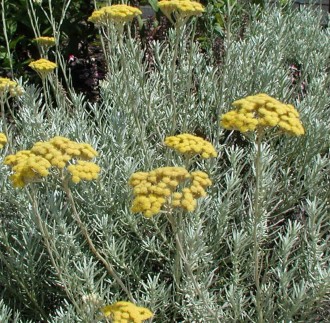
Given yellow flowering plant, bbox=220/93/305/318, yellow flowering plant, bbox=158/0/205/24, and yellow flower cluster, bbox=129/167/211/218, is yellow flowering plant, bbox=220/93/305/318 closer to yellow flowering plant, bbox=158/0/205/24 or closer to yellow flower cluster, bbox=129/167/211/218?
yellow flower cluster, bbox=129/167/211/218

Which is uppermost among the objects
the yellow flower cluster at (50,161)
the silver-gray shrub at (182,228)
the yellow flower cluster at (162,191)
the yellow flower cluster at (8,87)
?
the yellow flower cluster at (50,161)

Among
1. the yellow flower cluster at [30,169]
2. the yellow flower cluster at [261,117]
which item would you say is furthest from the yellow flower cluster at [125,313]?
the yellow flower cluster at [261,117]

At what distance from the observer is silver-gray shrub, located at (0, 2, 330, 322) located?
6.02 feet

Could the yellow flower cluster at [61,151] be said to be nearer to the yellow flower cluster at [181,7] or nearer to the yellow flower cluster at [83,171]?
the yellow flower cluster at [83,171]

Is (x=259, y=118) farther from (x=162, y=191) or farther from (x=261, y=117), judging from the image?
(x=162, y=191)

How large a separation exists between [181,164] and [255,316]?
60cm

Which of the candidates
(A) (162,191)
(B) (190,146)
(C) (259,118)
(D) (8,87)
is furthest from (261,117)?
(D) (8,87)

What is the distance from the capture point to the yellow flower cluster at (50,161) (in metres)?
1.42

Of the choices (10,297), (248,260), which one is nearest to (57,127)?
(10,297)

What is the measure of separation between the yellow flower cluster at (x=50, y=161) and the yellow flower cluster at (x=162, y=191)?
13cm

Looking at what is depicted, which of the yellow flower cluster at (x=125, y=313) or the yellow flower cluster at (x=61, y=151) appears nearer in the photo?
the yellow flower cluster at (x=125, y=313)

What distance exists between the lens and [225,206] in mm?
1980

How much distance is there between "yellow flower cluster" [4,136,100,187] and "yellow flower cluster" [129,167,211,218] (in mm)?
125

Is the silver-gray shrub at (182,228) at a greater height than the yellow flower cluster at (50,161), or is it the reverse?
the yellow flower cluster at (50,161)
